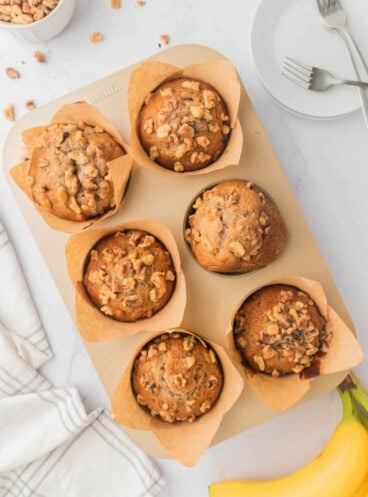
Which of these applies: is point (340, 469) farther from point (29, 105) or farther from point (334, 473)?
point (29, 105)

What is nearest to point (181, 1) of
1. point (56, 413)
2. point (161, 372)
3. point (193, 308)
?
point (193, 308)

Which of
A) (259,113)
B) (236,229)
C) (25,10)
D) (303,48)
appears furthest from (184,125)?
(25,10)

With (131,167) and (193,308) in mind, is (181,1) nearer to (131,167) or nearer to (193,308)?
(131,167)

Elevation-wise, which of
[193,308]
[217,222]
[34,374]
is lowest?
[34,374]

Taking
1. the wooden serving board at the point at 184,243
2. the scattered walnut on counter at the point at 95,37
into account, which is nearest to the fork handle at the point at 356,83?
the wooden serving board at the point at 184,243

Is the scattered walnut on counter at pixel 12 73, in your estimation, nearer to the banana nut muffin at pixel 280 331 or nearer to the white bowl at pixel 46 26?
the white bowl at pixel 46 26

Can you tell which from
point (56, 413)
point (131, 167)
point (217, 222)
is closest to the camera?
point (217, 222)
